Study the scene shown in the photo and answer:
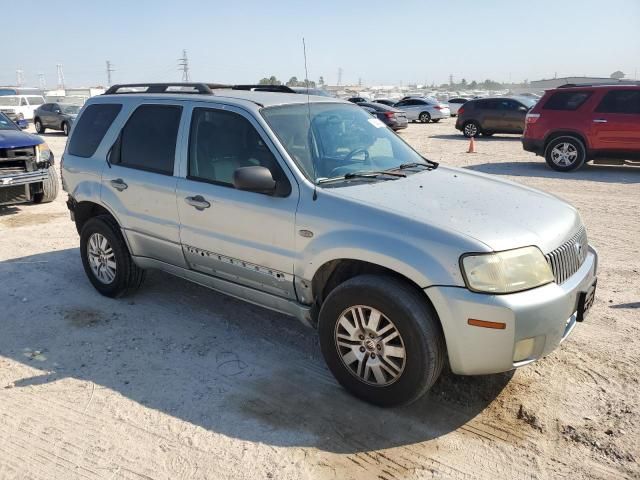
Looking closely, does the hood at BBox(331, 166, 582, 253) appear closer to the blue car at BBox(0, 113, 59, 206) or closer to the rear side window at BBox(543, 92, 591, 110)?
the blue car at BBox(0, 113, 59, 206)

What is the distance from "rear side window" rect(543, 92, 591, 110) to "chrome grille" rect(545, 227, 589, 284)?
9.75m

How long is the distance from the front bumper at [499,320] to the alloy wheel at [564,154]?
33.9 feet

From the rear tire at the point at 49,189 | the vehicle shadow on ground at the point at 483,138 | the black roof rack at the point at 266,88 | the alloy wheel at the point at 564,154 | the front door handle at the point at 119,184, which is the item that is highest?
the black roof rack at the point at 266,88

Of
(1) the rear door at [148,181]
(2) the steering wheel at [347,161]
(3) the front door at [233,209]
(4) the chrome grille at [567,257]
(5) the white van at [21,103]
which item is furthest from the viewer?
(5) the white van at [21,103]

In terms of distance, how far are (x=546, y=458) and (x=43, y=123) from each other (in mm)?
28728

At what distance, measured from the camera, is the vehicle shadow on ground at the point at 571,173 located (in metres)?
11.6

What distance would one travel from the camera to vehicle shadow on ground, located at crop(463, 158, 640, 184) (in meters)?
11.6

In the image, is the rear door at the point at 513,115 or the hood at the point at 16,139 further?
the rear door at the point at 513,115

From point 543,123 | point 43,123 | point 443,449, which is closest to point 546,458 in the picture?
point 443,449

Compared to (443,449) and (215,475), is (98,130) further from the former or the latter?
(443,449)

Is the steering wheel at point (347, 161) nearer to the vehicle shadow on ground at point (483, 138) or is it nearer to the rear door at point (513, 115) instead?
the vehicle shadow on ground at point (483, 138)

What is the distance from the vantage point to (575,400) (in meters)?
3.48

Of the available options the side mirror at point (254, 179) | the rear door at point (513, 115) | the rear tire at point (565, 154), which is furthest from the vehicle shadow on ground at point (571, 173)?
the side mirror at point (254, 179)

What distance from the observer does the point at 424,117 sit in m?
30.5
